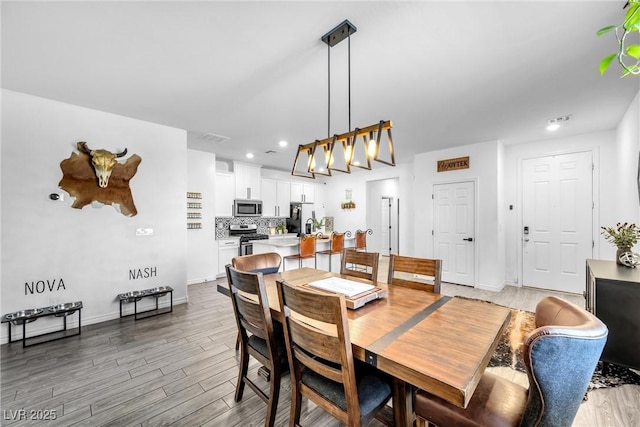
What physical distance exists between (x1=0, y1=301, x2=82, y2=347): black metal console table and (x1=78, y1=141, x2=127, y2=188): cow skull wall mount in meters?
1.43

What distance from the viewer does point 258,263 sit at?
2502 mm

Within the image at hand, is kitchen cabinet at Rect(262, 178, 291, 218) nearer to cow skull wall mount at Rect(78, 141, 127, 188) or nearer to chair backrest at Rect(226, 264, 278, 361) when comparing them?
cow skull wall mount at Rect(78, 141, 127, 188)

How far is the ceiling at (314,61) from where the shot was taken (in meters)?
1.70

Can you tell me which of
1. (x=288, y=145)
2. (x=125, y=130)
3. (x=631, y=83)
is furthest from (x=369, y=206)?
(x=125, y=130)

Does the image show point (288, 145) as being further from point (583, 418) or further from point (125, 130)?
point (583, 418)

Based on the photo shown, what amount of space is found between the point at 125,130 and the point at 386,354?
4.04 meters

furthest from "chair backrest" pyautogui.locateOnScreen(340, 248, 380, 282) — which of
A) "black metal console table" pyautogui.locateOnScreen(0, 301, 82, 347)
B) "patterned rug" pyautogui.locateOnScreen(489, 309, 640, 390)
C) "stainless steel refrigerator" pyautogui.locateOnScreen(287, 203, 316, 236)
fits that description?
"stainless steel refrigerator" pyautogui.locateOnScreen(287, 203, 316, 236)

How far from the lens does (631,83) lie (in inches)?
103

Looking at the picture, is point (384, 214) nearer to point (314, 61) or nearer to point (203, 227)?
point (203, 227)

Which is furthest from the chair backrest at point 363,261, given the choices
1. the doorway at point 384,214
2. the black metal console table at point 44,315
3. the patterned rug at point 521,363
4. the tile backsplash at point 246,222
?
the doorway at point 384,214

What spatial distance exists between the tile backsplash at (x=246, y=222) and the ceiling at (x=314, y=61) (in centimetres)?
269

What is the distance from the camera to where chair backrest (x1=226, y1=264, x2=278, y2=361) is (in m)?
1.48

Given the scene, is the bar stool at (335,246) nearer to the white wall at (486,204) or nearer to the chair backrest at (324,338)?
the white wall at (486,204)

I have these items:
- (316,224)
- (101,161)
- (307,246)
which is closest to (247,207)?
(316,224)
